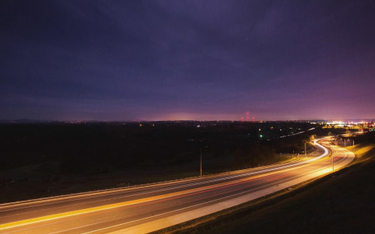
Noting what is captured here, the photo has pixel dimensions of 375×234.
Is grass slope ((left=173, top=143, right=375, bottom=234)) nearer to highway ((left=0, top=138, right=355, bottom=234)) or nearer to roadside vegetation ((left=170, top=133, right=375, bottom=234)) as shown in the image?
roadside vegetation ((left=170, top=133, right=375, bottom=234))

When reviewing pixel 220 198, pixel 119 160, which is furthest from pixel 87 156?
Result: pixel 220 198

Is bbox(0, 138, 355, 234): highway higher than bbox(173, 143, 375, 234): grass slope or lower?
lower

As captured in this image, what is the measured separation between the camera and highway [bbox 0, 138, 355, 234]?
584 inches

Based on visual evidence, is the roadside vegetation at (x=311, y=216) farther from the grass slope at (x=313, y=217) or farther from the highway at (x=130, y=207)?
the highway at (x=130, y=207)

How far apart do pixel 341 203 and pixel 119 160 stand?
56703 millimetres

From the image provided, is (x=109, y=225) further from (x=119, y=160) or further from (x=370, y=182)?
(x=119, y=160)

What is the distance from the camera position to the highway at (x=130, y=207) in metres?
14.8

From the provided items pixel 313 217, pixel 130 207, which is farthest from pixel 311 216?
pixel 130 207

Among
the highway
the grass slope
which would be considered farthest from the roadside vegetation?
the highway

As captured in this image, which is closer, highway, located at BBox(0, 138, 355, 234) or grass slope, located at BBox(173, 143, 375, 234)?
grass slope, located at BBox(173, 143, 375, 234)

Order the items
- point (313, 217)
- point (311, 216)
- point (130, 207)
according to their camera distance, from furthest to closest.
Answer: point (130, 207) < point (311, 216) < point (313, 217)

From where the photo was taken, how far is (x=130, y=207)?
18219 mm

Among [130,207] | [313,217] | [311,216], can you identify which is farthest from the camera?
[130,207]

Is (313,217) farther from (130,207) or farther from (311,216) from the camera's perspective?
(130,207)
